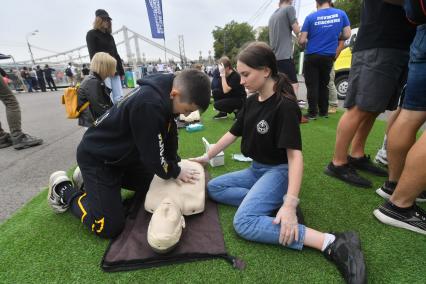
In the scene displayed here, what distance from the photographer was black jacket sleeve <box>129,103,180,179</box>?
1474 millimetres

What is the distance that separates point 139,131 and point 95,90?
177 centimetres

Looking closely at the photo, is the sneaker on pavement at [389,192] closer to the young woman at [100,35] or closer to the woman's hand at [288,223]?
the woman's hand at [288,223]

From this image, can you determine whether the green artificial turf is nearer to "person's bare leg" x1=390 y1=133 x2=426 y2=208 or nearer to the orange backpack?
"person's bare leg" x1=390 y1=133 x2=426 y2=208

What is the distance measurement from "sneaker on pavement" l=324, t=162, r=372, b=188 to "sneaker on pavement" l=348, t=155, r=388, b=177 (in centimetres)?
26

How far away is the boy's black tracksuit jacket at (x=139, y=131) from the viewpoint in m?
1.48

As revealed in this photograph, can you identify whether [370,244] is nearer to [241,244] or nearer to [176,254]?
[241,244]

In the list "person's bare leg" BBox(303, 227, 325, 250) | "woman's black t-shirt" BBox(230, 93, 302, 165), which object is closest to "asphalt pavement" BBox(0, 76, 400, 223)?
"woman's black t-shirt" BBox(230, 93, 302, 165)

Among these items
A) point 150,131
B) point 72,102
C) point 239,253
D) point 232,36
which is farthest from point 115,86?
point 232,36

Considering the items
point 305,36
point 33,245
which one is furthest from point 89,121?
point 305,36

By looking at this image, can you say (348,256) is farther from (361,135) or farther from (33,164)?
(33,164)

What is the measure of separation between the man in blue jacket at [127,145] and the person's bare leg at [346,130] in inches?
49.9

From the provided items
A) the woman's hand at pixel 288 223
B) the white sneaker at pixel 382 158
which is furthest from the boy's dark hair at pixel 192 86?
the white sneaker at pixel 382 158

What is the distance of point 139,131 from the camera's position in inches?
59.4

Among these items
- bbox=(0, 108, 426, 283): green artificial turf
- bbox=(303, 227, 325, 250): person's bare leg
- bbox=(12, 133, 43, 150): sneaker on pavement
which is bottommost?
bbox=(0, 108, 426, 283): green artificial turf
